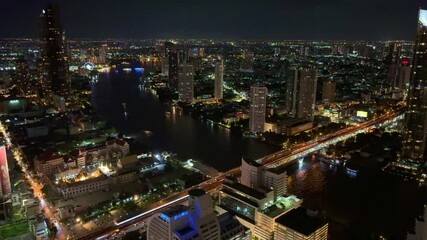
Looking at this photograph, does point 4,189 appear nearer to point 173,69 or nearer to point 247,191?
point 247,191

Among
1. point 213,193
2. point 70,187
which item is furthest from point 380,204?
point 70,187

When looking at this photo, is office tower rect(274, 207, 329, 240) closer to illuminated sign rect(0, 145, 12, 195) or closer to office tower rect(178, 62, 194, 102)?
illuminated sign rect(0, 145, 12, 195)

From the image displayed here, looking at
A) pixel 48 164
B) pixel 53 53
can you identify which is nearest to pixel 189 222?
pixel 48 164

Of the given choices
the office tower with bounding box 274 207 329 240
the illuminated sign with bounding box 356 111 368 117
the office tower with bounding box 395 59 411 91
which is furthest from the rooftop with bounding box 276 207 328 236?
the office tower with bounding box 395 59 411 91

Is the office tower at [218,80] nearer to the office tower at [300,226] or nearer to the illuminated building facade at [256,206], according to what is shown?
the illuminated building facade at [256,206]

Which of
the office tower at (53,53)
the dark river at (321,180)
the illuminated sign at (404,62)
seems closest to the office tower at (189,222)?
the dark river at (321,180)
